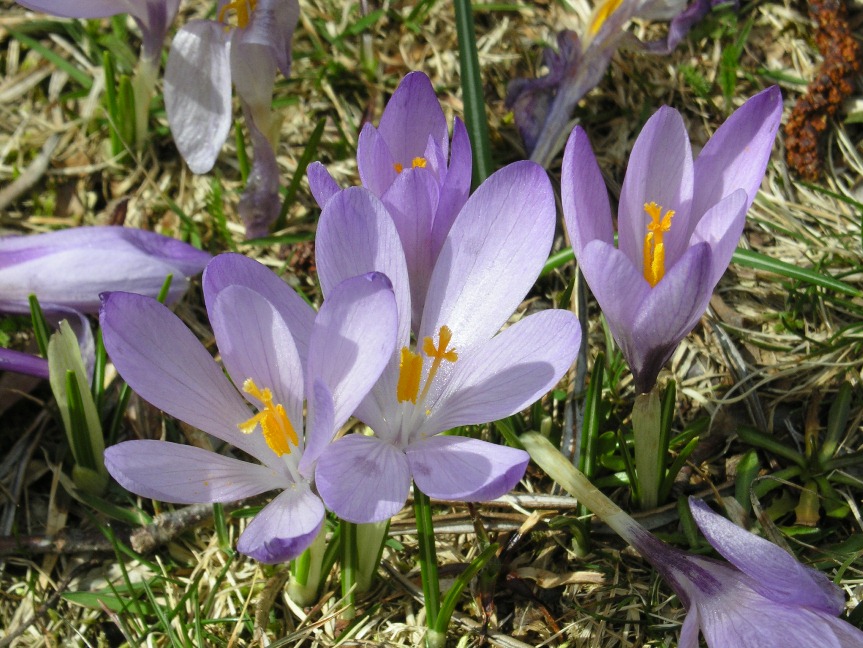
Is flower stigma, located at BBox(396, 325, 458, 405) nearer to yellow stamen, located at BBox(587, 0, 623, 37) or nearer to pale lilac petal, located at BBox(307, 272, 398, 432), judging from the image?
pale lilac petal, located at BBox(307, 272, 398, 432)

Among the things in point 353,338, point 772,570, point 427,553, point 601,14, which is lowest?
point 427,553

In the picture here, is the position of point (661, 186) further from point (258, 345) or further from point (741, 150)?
point (258, 345)

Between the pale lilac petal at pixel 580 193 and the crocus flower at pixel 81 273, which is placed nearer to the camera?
the pale lilac petal at pixel 580 193

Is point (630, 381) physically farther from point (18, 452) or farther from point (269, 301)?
point (18, 452)

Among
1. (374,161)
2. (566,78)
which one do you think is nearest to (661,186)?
(374,161)

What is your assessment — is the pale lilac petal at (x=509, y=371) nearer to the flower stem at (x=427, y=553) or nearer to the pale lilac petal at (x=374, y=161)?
the flower stem at (x=427, y=553)

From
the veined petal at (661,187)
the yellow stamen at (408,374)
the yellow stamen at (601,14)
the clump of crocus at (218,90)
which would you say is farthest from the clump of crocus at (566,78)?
the yellow stamen at (408,374)
